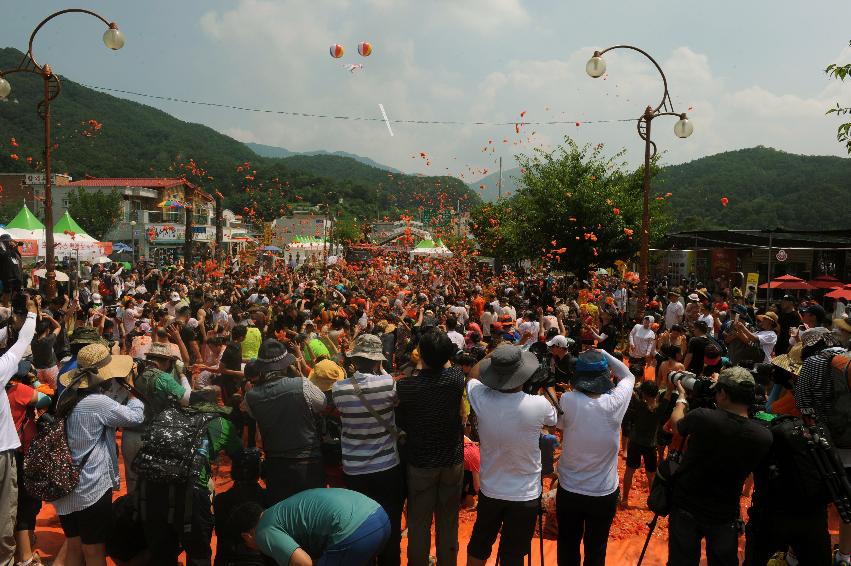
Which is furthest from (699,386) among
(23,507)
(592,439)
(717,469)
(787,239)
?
(787,239)

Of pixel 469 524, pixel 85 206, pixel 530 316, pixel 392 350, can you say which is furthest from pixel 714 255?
pixel 85 206

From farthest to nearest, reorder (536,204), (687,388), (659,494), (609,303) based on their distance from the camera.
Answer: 1. (536,204)
2. (609,303)
3. (687,388)
4. (659,494)

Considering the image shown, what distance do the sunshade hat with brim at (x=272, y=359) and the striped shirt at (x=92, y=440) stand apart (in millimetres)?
847

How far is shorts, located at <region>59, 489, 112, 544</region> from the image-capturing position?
3631 mm

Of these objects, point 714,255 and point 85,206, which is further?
point 85,206

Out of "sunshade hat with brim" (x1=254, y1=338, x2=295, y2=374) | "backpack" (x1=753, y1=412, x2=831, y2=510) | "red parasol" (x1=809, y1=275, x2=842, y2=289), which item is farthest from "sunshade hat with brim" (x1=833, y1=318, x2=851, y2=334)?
"red parasol" (x1=809, y1=275, x2=842, y2=289)

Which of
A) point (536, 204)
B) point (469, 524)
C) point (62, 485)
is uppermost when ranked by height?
point (536, 204)

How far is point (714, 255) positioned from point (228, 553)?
74.4 feet

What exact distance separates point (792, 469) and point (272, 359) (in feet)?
10.2

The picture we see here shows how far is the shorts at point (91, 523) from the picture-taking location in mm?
3631

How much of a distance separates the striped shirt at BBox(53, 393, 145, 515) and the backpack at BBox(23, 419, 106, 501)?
4cm

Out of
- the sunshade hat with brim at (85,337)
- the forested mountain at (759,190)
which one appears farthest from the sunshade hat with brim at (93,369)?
the forested mountain at (759,190)

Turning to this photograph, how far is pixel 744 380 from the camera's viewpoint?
3.00 metres

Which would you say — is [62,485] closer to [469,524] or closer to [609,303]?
[469,524]
